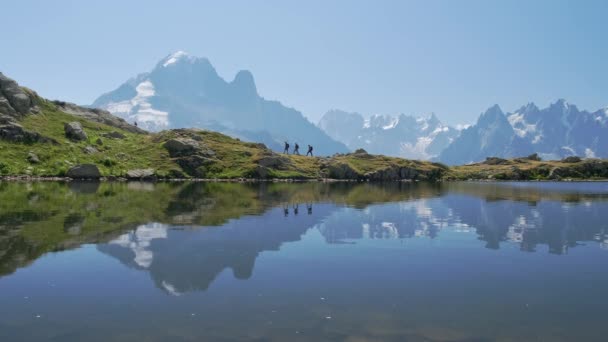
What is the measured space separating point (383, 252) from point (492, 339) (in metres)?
19.1

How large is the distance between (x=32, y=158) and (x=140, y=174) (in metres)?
32.3

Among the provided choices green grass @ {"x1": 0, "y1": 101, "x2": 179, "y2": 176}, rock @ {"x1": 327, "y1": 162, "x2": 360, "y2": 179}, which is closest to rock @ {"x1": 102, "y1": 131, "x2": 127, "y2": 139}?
green grass @ {"x1": 0, "y1": 101, "x2": 179, "y2": 176}

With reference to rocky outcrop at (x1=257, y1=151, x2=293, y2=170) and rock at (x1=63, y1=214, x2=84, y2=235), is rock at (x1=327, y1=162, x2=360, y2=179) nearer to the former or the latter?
rocky outcrop at (x1=257, y1=151, x2=293, y2=170)

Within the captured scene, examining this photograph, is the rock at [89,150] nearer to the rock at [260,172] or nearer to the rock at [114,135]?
the rock at [114,135]

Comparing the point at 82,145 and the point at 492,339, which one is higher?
the point at 82,145

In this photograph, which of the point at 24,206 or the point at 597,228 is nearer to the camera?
the point at 597,228

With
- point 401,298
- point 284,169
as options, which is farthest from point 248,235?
point 284,169

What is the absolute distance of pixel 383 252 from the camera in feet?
125

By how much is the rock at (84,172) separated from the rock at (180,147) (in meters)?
37.4

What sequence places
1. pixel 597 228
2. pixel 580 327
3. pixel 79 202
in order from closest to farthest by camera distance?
pixel 580 327 < pixel 597 228 < pixel 79 202

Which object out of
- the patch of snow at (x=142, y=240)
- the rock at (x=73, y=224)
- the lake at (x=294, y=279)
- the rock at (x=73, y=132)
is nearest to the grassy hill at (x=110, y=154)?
the rock at (x=73, y=132)

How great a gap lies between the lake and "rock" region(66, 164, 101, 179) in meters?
89.9

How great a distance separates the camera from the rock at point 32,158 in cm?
14362

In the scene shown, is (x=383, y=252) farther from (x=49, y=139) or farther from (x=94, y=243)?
(x=49, y=139)
